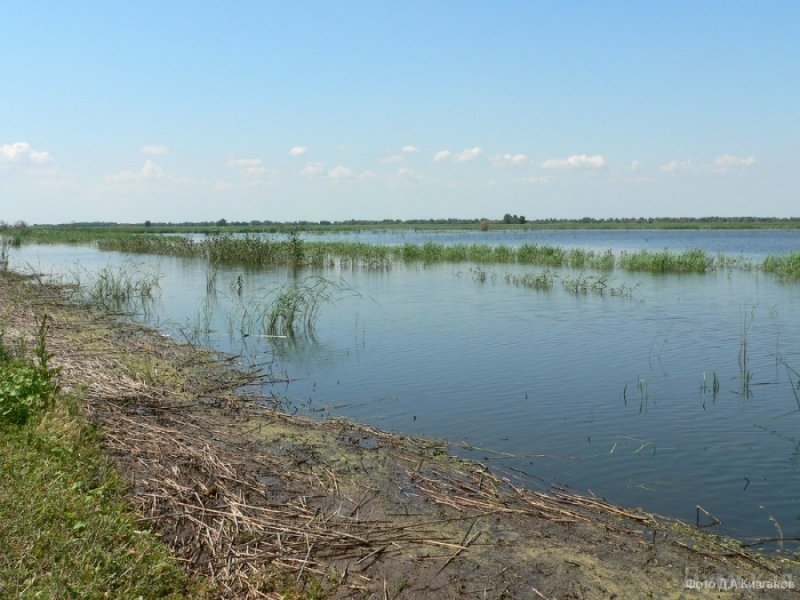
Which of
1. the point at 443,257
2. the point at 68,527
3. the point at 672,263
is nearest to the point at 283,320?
the point at 68,527

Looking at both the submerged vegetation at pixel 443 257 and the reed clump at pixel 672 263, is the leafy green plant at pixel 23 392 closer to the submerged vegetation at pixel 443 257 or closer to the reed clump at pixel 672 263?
the submerged vegetation at pixel 443 257

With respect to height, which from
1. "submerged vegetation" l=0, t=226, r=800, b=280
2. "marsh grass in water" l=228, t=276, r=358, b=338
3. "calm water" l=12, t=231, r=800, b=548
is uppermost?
"submerged vegetation" l=0, t=226, r=800, b=280

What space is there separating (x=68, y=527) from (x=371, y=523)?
2244 mm

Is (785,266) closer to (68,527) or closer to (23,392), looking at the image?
(23,392)

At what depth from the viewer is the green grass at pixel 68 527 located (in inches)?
162

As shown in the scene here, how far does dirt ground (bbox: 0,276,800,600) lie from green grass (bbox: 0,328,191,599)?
0.28 meters

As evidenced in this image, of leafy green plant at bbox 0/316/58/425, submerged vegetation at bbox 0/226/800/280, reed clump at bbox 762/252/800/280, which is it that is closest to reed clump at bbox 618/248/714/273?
submerged vegetation at bbox 0/226/800/280

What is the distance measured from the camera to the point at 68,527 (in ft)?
15.4

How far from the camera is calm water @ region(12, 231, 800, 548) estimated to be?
7.16m

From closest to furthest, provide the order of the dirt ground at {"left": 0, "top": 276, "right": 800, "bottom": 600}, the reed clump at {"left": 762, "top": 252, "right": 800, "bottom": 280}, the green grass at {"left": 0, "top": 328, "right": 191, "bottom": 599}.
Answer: the green grass at {"left": 0, "top": 328, "right": 191, "bottom": 599} → the dirt ground at {"left": 0, "top": 276, "right": 800, "bottom": 600} → the reed clump at {"left": 762, "top": 252, "right": 800, "bottom": 280}

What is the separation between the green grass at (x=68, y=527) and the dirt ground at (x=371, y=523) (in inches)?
10.8

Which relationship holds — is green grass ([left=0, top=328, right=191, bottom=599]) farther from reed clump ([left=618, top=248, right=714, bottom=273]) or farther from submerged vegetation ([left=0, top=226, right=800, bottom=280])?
reed clump ([left=618, top=248, right=714, bottom=273])

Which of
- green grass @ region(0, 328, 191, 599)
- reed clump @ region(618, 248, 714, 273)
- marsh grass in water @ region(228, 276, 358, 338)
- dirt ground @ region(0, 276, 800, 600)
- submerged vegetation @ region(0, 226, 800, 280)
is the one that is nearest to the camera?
green grass @ region(0, 328, 191, 599)

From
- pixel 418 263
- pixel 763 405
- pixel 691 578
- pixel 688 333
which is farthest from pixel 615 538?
pixel 418 263
